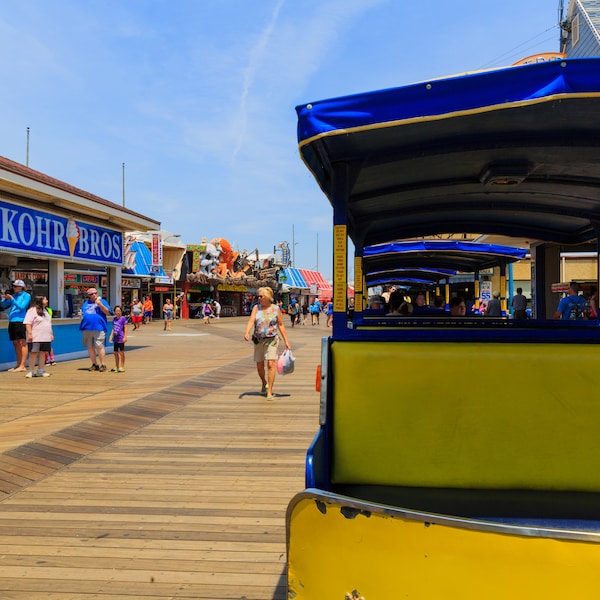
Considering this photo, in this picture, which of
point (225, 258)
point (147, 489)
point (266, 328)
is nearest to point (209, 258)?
point (225, 258)

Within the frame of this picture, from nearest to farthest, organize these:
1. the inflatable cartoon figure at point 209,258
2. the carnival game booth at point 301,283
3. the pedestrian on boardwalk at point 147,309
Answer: the pedestrian on boardwalk at point 147,309
the inflatable cartoon figure at point 209,258
the carnival game booth at point 301,283

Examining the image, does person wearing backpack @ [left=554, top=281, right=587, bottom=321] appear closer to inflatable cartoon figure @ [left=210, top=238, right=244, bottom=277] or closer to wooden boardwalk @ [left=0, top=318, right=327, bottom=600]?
wooden boardwalk @ [left=0, top=318, right=327, bottom=600]

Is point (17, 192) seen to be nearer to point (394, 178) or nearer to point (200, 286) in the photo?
point (394, 178)

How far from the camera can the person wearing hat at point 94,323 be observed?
36.8ft

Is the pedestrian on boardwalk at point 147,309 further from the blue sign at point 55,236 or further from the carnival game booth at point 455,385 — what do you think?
the carnival game booth at point 455,385

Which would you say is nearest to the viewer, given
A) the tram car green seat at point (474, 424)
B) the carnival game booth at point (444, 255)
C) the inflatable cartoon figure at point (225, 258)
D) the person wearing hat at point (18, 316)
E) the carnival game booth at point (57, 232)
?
the tram car green seat at point (474, 424)

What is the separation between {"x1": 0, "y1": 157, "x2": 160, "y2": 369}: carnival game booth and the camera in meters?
11.5

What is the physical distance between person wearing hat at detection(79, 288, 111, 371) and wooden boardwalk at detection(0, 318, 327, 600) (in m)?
2.27

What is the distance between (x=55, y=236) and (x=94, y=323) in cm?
309

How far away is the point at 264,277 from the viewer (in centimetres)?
5612

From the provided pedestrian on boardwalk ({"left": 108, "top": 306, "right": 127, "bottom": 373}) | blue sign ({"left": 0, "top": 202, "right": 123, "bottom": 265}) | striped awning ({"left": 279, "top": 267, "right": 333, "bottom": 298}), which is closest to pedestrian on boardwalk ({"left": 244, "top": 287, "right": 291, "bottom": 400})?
pedestrian on boardwalk ({"left": 108, "top": 306, "right": 127, "bottom": 373})

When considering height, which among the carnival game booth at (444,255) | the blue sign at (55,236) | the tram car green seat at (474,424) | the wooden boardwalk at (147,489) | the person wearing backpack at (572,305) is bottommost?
the wooden boardwalk at (147,489)

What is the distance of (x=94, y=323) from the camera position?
1129 centimetres

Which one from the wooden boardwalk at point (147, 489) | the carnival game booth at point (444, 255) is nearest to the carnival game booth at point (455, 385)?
the wooden boardwalk at point (147, 489)
